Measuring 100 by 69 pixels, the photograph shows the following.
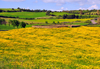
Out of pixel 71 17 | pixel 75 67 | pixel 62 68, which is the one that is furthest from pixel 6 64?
pixel 71 17

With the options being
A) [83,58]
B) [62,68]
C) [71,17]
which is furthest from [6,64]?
[71,17]

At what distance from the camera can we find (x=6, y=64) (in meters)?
14.3

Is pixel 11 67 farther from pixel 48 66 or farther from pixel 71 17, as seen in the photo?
pixel 71 17

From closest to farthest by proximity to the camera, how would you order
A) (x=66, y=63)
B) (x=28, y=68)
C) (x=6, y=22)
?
(x=28, y=68) → (x=66, y=63) → (x=6, y=22)

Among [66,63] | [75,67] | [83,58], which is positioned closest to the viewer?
[75,67]

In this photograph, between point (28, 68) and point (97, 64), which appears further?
point (97, 64)

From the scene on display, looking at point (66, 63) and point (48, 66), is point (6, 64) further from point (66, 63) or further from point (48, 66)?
point (66, 63)

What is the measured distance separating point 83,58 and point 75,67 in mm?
3718

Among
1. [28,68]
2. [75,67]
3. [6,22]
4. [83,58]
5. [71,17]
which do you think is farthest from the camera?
[71,17]

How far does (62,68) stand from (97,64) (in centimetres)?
407

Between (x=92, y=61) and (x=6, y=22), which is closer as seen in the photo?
(x=92, y=61)

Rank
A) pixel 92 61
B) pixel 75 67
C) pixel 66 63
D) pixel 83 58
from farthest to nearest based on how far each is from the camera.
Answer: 1. pixel 83 58
2. pixel 92 61
3. pixel 66 63
4. pixel 75 67

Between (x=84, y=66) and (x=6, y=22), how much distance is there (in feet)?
405

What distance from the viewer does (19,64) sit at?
14.3 meters
